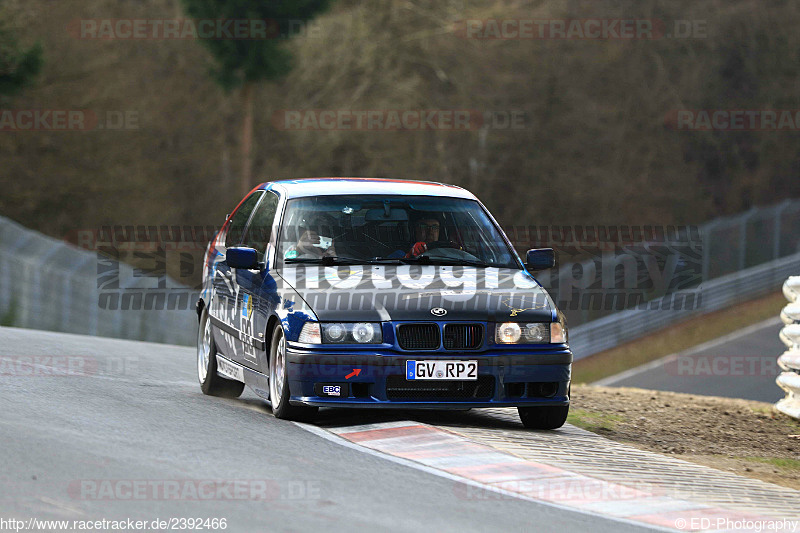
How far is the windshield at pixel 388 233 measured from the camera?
379 inches

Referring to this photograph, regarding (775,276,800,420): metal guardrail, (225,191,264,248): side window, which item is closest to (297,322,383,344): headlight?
(225,191,264,248): side window

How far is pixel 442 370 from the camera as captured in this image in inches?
340

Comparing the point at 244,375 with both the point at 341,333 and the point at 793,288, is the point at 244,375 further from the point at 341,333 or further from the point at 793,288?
the point at 793,288

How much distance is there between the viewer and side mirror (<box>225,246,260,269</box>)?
31.2 feet

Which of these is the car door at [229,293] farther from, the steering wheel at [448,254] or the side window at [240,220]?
the steering wheel at [448,254]

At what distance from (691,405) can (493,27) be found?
36.5 metres

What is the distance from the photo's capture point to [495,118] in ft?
163

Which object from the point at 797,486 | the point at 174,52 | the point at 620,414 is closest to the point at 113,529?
the point at 797,486

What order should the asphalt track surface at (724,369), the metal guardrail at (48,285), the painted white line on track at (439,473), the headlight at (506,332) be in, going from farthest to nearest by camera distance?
the asphalt track surface at (724,369) → the metal guardrail at (48,285) → the headlight at (506,332) → the painted white line on track at (439,473)

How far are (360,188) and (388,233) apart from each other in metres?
0.56

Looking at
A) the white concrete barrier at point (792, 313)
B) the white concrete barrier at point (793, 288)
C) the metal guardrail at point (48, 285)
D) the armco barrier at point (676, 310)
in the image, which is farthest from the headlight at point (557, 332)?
the armco barrier at point (676, 310)

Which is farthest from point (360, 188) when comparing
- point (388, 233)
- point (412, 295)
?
point (412, 295)

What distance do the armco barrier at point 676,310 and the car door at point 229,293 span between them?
2199cm

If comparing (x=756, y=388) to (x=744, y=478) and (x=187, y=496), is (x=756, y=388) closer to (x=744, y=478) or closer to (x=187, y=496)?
(x=744, y=478)
